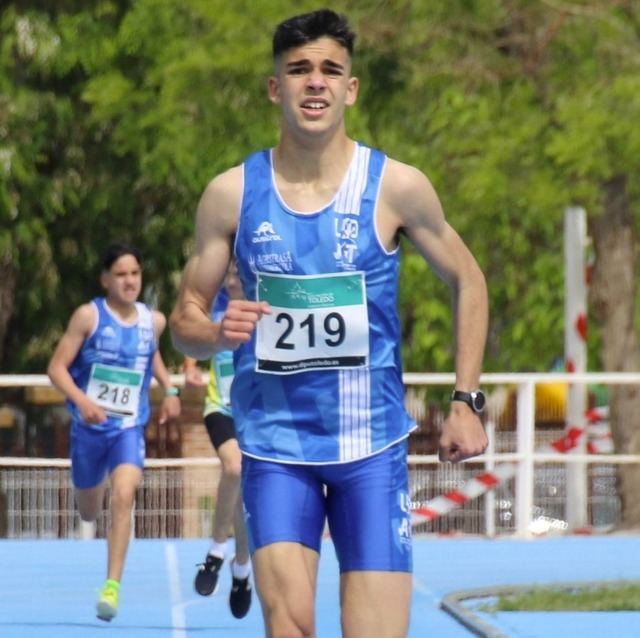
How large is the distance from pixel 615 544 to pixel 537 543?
64cm

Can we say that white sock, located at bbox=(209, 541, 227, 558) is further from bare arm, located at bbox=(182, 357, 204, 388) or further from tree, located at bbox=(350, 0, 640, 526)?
tree, located at bbox=(350, 0, 640, 526)

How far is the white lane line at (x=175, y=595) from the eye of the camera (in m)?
12.0

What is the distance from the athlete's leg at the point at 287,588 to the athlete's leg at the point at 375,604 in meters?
0.10

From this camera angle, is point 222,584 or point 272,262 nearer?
point 272,262

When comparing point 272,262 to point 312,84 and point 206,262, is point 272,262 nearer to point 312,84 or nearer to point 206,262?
point 206,262

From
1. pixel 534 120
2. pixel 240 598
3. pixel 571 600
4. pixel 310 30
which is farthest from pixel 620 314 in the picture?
pixel 310 30

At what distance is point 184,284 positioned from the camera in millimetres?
6711

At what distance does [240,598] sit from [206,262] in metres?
5.40

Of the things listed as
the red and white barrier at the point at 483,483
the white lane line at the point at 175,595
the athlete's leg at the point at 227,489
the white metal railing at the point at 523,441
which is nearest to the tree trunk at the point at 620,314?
the red and white barrier at the point at 483,483

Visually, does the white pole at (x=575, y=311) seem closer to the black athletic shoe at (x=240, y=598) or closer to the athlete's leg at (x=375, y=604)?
the black athletic shoe at (x=240, y=598)

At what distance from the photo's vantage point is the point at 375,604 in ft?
21.0

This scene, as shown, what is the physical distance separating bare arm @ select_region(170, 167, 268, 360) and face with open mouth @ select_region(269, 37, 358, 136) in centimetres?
27

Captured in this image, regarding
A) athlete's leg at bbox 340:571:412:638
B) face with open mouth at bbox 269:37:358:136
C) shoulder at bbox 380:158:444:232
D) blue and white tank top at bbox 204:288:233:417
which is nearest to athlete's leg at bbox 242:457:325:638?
athlete's leg at bbox 340:571:412:638

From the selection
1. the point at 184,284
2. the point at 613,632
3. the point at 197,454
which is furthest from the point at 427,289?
the point at 184,284
